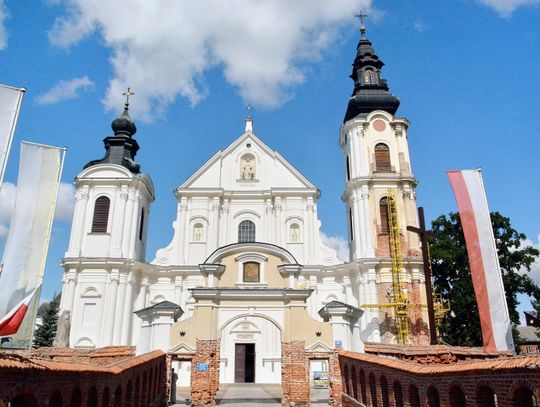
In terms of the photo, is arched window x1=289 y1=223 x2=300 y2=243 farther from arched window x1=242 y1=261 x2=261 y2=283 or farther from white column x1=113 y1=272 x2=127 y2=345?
arched window x1=242 y1=261 x2=261 y2=283

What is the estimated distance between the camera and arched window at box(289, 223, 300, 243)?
103 feet

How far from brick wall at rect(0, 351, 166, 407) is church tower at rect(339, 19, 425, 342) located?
1663 cm

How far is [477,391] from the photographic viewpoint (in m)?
8.05

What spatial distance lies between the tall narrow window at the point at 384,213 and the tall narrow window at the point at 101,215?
59.7 ft

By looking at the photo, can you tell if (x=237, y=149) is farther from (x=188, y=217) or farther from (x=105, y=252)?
(x=105, y=252)

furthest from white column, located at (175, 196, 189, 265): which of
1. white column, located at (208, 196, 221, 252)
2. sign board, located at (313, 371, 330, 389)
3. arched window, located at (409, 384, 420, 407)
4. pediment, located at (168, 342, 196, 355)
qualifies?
arched window, located at (409, 384, 420, 407)

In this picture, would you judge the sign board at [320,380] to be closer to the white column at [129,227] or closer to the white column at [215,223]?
the white column at [215,223]

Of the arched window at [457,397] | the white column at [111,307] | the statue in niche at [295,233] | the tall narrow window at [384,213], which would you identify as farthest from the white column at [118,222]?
the arched window at [457,397]

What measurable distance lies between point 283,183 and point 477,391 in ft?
84.0

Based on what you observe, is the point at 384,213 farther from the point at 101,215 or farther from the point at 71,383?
the point at 71,383

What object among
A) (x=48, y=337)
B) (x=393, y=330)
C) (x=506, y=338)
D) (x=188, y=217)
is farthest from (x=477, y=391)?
(x=48, y=337)

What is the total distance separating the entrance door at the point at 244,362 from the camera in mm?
27578

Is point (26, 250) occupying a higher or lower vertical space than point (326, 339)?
higher

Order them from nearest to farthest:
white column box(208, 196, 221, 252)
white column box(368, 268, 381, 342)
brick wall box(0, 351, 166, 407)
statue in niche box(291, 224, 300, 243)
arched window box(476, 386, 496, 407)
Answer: brick wall box(0, 351, 166, 407) → arched window box(476, 386, 496, 407) → white column box(368, 268, 381, 342) → white column box(208, 196, 221, 252) → statue in niche box(291, 224, 300, 243)
